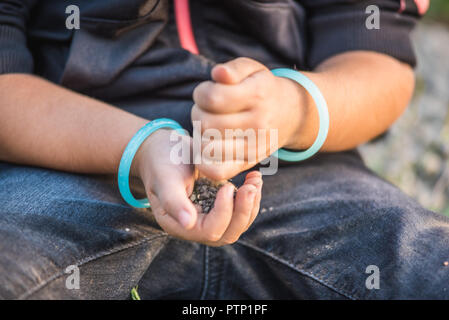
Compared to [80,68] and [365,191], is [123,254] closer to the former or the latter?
[80,68]

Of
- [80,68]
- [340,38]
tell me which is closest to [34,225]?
[80,68]

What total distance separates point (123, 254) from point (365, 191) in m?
0.55

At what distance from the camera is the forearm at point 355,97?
881 millimetres

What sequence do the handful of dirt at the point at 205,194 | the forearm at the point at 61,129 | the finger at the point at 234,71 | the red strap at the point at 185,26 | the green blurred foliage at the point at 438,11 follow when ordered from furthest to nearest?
the green blurred foliage at the point at 438,11, the red strap at the point at 185,26, the forearm at the point at 61,129, the handful of dirt at the point at 205,194, the finger at the point at 234,71

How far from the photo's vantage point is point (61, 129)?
888mm

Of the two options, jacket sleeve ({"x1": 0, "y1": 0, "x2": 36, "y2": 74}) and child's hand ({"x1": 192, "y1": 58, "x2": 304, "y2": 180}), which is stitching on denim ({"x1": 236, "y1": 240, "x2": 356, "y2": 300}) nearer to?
child's hand ({"x1": 192, "y1": 58, "x2": 304, "y2": 180})

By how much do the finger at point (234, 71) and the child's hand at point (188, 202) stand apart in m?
0.15

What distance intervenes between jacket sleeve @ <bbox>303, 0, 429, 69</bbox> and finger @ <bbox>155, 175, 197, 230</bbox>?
24.9 inches

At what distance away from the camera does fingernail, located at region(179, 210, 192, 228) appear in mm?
658

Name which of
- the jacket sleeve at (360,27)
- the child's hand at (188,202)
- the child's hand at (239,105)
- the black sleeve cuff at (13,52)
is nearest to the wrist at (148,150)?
the child's hand at (188,202)

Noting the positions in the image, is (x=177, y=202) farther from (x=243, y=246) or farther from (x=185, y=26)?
(x=185, y=26)

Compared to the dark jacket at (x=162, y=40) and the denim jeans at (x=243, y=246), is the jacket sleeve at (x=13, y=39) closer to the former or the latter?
the dark jacket at (x=162, y=40)

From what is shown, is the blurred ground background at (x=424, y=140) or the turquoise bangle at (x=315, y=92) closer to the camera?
the turquoise bangle at (x=315, y=92)
